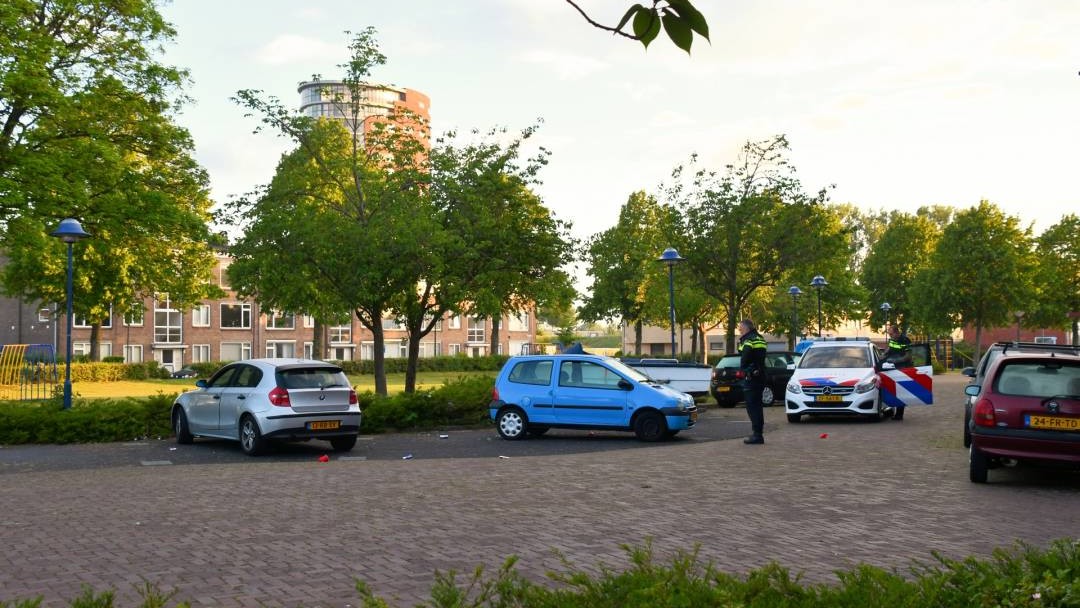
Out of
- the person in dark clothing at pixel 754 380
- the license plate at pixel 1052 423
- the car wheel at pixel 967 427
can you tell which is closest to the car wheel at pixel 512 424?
the person in dark clothing at pixel 754 380

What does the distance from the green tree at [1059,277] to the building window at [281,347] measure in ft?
182

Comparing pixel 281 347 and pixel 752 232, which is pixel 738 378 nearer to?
pixel 752 232

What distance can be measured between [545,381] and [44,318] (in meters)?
68.4

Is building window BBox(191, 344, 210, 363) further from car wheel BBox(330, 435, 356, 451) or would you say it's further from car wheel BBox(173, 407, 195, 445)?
car wheel BBox(330, 435, 356, 451)

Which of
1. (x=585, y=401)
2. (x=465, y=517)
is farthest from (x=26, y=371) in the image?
(x=465, y=517)

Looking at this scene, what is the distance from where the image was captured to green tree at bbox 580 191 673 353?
6531 cm

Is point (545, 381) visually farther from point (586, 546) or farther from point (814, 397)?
point (586, 546)

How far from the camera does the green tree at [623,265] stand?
65312 mm

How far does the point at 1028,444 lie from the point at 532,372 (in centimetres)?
900

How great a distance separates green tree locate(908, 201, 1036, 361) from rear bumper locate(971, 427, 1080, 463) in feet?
158

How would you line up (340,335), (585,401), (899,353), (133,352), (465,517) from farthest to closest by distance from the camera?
(340,335), (133,352), (899,353), (585,401), (465,517)

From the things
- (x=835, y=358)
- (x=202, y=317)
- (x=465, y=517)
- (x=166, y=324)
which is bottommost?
(x=465, y=517)

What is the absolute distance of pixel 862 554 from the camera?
7375 millimetres

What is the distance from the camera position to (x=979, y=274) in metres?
56.6
